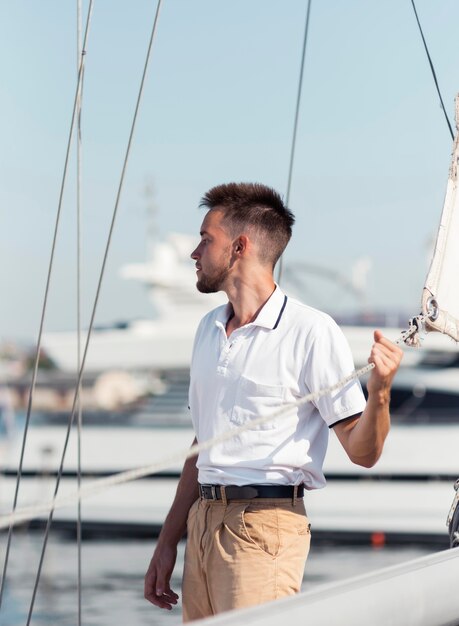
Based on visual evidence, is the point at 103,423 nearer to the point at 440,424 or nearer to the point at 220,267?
the point at 440,424

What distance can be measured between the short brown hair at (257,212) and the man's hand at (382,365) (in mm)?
441

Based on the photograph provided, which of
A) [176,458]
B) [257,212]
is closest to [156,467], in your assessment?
[176,458]

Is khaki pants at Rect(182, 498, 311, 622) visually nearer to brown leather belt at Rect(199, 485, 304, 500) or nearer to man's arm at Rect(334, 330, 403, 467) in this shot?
brown leather belt at Rect(199, 485, 304, 500)

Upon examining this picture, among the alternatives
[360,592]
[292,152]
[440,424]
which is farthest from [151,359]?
[360,592]

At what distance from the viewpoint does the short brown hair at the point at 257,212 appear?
260 cm

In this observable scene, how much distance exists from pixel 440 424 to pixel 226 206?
15929 mm

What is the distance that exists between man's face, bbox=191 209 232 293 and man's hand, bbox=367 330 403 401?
18.1 inches

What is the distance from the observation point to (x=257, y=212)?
261 centimetres

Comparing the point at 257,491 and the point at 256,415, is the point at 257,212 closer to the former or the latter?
the point at 256,415

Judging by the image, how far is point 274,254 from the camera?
2.63m

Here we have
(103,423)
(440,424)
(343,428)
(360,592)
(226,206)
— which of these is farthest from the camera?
(103,423)

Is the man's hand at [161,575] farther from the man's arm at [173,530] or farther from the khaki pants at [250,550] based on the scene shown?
the khaki pants at [250,550]

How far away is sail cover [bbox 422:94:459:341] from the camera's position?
8.82ft

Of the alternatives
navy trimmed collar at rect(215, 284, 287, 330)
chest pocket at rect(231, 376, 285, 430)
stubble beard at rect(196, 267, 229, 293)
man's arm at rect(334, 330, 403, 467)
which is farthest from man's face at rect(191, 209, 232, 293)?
man's arm at rect(334, 330, 403, 467)
